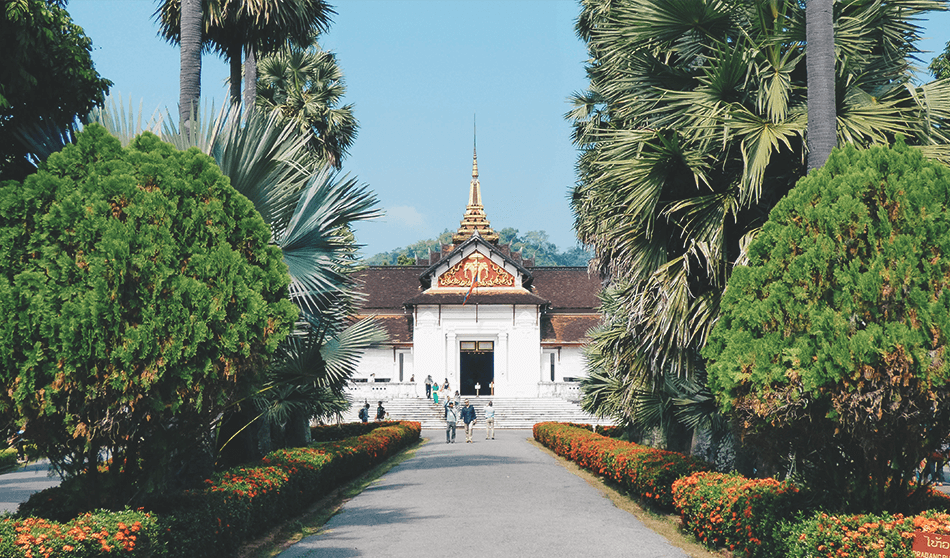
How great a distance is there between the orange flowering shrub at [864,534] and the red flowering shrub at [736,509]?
576 millimetres

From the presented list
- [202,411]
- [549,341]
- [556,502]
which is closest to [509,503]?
[556,502]

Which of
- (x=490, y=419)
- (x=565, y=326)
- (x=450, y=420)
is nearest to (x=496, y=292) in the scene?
(x=565, y=326)

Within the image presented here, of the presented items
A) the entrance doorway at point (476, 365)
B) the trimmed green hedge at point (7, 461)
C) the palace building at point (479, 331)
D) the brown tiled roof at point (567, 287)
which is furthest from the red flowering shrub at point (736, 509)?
the brown tiled roof at point (567, 287)

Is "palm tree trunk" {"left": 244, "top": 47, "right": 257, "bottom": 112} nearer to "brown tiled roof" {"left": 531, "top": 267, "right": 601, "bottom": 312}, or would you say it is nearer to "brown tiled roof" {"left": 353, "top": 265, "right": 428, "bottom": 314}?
"brown tiled roof" {"left": 353, "top": 265, "right": 428, "bottom": 314}

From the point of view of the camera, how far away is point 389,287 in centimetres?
4978

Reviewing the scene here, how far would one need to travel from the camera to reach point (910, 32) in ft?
29.8

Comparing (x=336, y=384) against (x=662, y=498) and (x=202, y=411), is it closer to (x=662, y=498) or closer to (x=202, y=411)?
(x=662, y=498)

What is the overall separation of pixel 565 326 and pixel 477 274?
19.8 feet

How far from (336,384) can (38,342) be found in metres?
8.75

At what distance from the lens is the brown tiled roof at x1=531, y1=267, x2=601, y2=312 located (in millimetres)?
48250

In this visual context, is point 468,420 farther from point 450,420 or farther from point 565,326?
point 565,326

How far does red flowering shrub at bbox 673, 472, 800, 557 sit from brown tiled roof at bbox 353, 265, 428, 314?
1491 inches

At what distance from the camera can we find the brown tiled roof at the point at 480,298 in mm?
44719

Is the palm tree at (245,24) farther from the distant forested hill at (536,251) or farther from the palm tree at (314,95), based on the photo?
the distant forested hill at (536,251)
